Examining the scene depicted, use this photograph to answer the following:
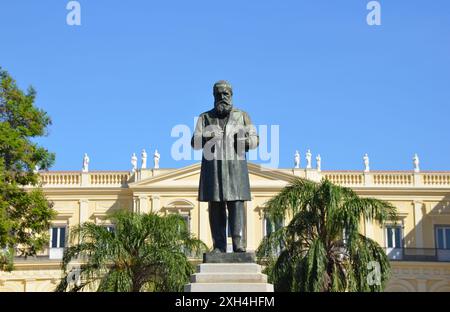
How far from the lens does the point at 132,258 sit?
23656 mm

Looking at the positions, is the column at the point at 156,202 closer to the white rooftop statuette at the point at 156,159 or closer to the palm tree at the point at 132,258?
the white rooftop statuette at the point at 156,159

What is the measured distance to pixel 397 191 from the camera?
4372 cm

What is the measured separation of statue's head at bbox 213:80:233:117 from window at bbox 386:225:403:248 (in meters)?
34.3

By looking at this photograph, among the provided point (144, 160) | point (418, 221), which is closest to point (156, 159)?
point (144, 160)

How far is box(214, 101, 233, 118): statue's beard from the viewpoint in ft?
35.0

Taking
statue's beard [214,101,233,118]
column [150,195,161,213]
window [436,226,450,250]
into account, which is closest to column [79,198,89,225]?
column [150,195,161,213]

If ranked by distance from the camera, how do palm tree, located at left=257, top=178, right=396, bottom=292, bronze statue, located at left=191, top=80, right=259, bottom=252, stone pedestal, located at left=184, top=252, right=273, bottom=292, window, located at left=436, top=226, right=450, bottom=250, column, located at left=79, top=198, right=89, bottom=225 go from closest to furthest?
stone pedestal, located at left=184, top=252, right=273, bottom=292 → bronze statue, located at left=191, top=80, right=259, bottom=252 → palm tree, located at left=257, top=178, right=396, bottom=292 → window, located at left=436, top=226, right=450, bottom=250 → column, located at left=79, top=198, right=89, bottom=225

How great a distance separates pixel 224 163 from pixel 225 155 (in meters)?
0.11

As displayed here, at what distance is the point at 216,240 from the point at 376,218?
44.1 ft

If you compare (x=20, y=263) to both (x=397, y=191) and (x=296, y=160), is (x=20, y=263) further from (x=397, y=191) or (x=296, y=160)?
(x=397, y=191)

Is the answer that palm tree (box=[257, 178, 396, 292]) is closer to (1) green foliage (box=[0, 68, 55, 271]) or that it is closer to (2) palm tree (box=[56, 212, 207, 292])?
(2) palm tree (box=[56, 212, 207, 292])

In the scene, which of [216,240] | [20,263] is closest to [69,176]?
[20,263]

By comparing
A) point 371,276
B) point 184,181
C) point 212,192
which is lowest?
point 371,276

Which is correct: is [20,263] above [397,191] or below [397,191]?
below
